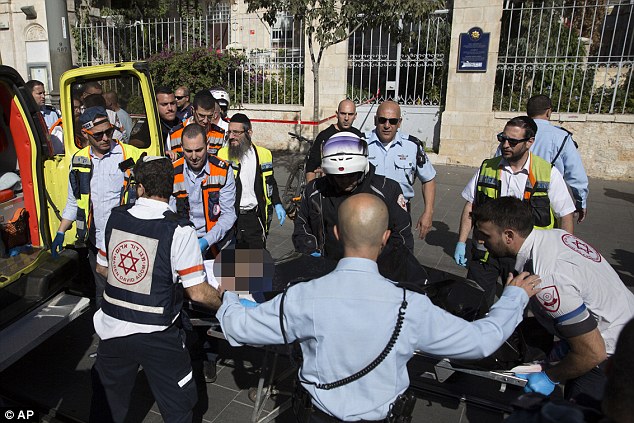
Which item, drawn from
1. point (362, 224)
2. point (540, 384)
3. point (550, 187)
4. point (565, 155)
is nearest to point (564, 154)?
point (565, 155)

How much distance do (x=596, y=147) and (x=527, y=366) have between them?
9090 millimetres

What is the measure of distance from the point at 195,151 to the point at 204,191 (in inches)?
13.3

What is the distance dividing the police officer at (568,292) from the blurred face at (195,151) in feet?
7.35

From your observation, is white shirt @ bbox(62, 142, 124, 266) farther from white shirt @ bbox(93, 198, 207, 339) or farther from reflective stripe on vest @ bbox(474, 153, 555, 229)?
reflective stripe on vest @ bbox(474, 153, 555, 229)

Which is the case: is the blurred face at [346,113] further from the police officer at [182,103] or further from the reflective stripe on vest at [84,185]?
the reflective stripe on vest at [84,185]

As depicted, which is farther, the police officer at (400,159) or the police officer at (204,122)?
the police officer at (204,122)

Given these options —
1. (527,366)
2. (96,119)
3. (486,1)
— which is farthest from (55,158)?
(486,1)

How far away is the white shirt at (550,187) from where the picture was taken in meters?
3.96

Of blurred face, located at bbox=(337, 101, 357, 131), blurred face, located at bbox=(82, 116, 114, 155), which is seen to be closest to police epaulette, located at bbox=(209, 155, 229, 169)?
blurred face, located at bbox=(82, 116, 114, 155)

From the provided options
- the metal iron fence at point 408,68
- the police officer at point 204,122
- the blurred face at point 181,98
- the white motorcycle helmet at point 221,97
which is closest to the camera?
the police officer at point 204,122

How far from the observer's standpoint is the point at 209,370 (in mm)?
3877

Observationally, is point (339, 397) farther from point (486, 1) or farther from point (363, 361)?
point (486, 1)

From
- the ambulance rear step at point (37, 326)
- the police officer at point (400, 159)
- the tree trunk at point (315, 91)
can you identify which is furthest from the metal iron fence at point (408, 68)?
the ambulance rear step at point (37, 326)

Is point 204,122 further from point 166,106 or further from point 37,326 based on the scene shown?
point 37,326
